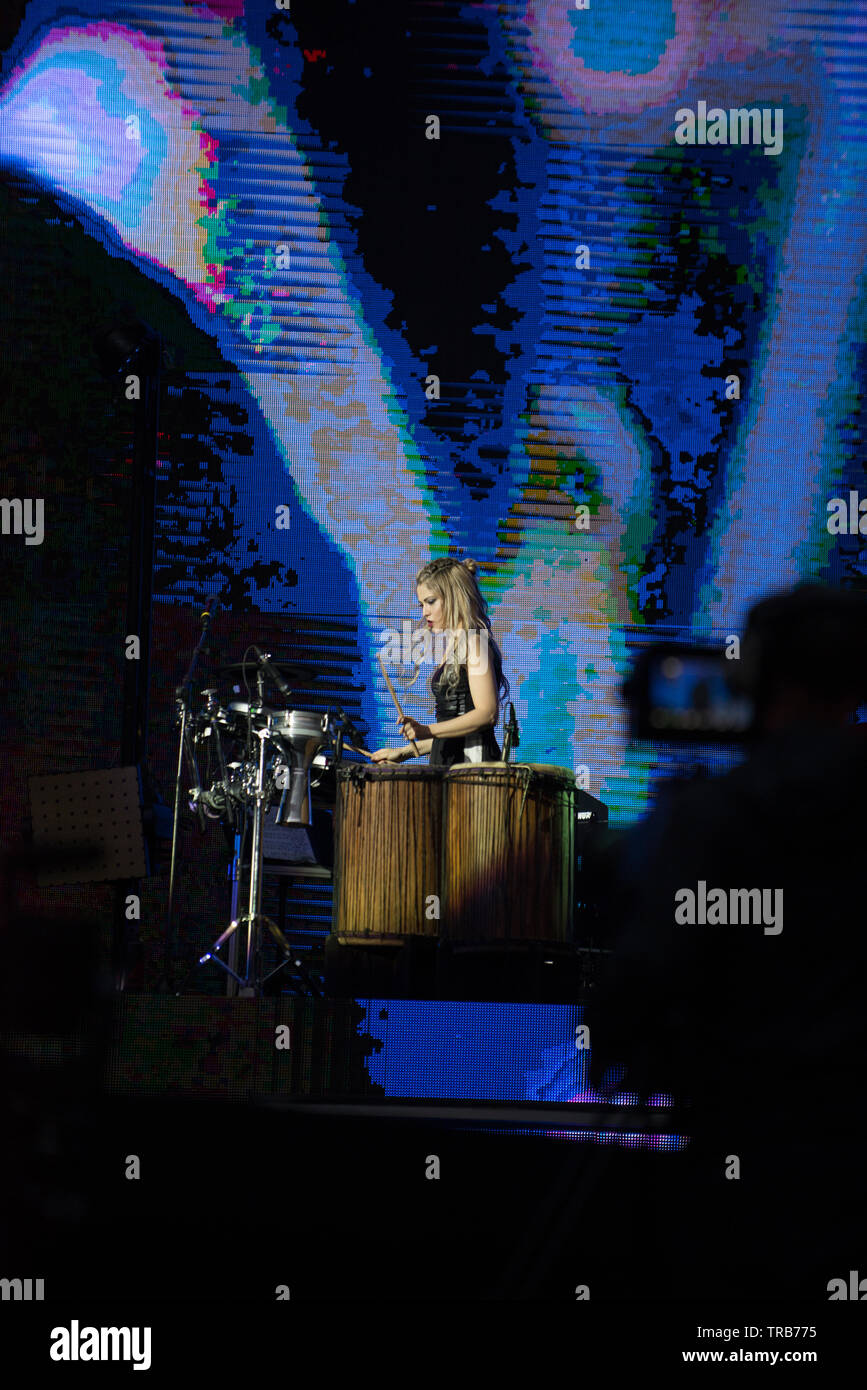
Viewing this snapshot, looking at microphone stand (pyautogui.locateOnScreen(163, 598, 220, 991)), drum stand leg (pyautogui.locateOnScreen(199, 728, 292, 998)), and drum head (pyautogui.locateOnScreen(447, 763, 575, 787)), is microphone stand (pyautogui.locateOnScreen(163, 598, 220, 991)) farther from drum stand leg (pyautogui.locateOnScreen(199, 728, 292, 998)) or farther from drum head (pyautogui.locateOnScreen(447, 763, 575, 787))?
drum head (pyautogui.locateOnScreen(447, 763, 575, 787))

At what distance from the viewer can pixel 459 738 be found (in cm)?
480

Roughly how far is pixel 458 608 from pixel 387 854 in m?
1.05

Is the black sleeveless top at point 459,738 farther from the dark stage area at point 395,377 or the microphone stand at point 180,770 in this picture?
the microphone stand at point 180,770

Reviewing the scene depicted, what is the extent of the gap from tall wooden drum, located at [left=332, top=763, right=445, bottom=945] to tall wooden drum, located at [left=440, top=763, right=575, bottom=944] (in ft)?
0.22

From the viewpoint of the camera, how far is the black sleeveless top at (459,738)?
4758 millimetres

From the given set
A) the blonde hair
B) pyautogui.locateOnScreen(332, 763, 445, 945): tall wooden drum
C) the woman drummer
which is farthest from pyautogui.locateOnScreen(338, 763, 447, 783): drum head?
the blonde hair

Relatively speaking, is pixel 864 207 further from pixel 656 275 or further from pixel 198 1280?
pixel 198 1280

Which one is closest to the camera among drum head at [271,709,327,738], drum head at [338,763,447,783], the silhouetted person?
the silhouetted person

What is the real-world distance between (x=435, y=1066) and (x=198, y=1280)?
0.59 meters

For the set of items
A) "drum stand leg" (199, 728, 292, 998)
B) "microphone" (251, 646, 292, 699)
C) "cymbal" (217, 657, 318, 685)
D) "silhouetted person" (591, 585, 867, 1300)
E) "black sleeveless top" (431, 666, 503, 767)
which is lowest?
"silhouetted person" (591, 585, 867, 1300)

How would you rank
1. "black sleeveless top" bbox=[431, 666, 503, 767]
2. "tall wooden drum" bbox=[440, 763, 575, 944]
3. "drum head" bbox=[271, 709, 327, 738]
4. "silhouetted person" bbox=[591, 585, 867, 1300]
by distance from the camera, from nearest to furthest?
"silhouetted person" bbox=[591, 585, 867, 1300]
"tall wooden drum" bbox=[440, 763, 575, 944]
"black sleeveless top" bbox=[431, 666, 503, 767]
"drum head" bbox=[271, 709, 327, 738]

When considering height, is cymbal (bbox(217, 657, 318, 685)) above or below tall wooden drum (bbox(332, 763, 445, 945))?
above

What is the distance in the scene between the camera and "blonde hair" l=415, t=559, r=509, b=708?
4828 millimetres

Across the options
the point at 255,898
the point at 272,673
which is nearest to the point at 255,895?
the point at 255,898
